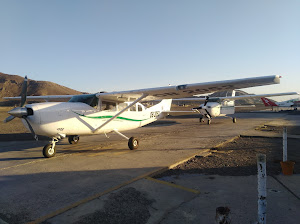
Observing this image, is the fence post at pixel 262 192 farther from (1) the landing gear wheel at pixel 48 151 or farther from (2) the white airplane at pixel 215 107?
(2) the white airplane at pixel 215 107

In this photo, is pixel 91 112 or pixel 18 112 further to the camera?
pixel 91 112

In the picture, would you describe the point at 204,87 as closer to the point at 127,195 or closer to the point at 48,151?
the point at 127,195

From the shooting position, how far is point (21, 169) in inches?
215

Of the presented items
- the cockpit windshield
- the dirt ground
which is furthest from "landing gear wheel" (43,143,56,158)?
the dirt ground

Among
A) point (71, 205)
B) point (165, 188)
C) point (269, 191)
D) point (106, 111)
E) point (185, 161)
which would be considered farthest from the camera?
point (106, 111)

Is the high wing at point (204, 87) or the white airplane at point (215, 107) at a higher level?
the high wing at point (204, 87)

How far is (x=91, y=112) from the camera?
7.39 metres

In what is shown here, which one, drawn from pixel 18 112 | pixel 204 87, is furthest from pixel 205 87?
pixel 18 112

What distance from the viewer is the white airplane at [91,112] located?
19.8 feet

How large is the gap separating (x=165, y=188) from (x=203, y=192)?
725mm

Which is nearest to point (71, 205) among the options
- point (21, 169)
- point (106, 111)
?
point (21, 169)

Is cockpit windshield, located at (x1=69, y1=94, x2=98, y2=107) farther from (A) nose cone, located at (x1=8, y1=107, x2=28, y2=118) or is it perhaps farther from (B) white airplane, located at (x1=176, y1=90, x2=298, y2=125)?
(B) white airplane, located at (x1=176, y1=90, x2=298, y2=125)

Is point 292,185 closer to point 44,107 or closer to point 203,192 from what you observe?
point 203,192

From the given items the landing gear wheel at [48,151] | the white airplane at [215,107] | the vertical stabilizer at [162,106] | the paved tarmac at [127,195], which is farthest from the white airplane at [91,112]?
the white airplane at [215,107]
